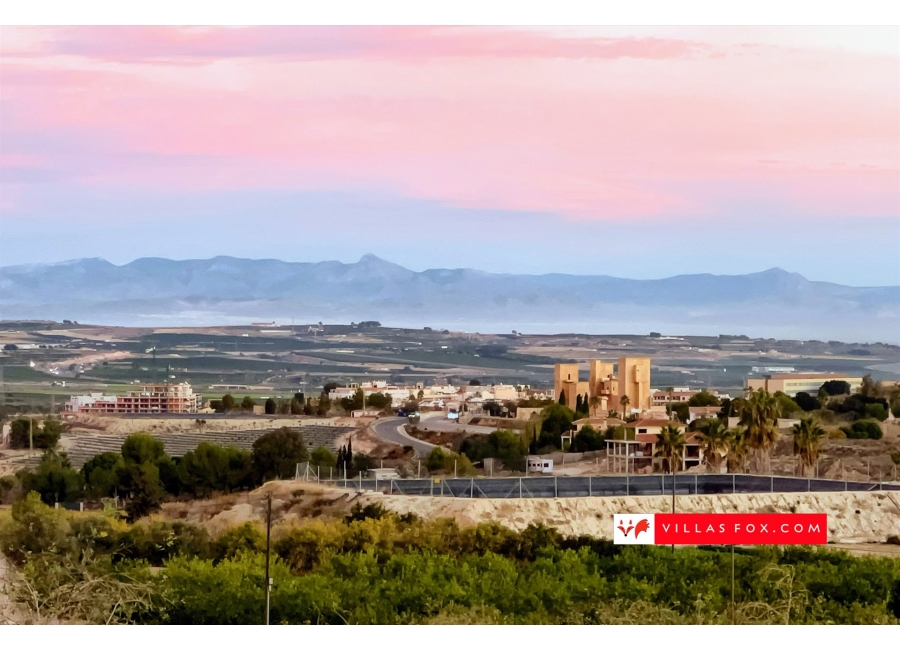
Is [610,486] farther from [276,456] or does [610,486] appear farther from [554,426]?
[554,426]

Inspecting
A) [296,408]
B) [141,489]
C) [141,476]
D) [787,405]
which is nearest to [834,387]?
[787,405]

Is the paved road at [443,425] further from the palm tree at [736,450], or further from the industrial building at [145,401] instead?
the palm tree at [736,450]

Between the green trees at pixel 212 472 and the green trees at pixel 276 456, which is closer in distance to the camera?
the green trees at pixel 212 472

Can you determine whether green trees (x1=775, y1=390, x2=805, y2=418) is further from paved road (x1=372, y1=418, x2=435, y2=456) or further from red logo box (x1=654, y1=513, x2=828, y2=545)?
red logo box (x1=654, y1=513, x2=828, y2=545)

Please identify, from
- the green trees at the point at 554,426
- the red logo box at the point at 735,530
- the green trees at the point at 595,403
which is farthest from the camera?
the green trees at the point at 595,403

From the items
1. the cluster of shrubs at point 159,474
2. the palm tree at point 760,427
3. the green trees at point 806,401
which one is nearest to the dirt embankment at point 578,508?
the cluster of shrubs at point 159,474
